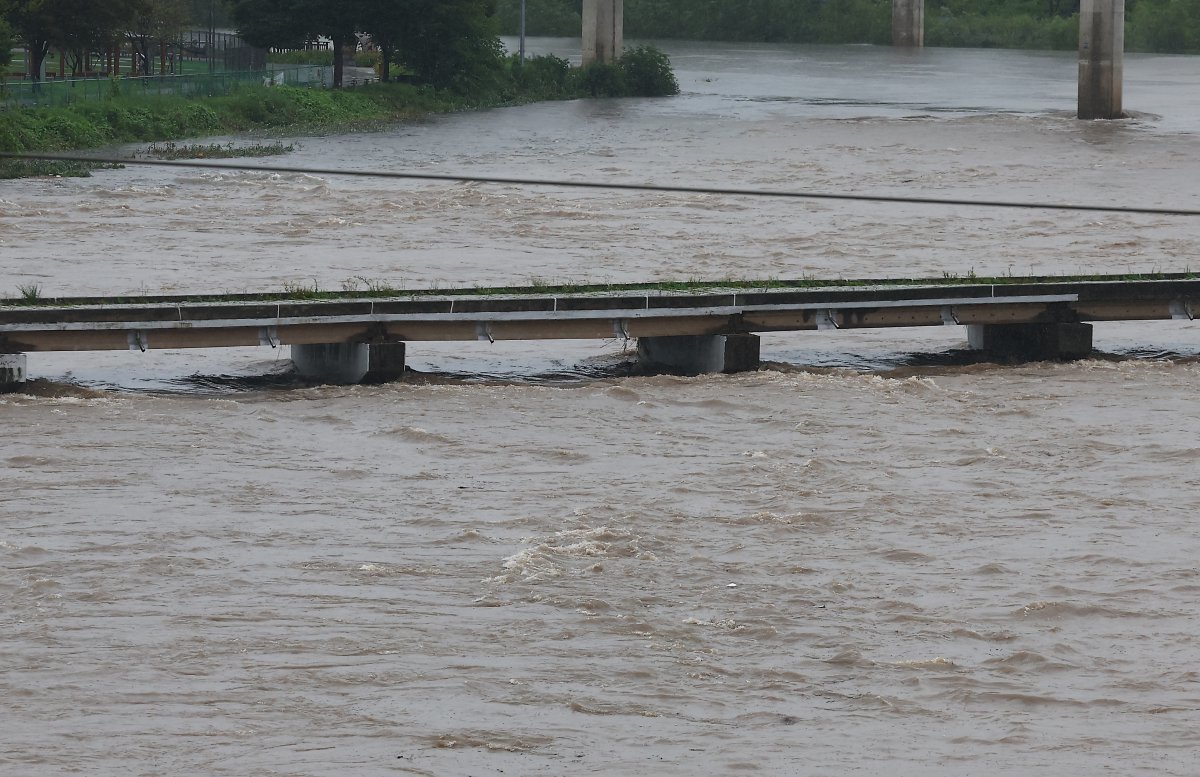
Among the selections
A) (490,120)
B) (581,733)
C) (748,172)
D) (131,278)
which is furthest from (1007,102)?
(581,733)

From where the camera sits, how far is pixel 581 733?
11.3 metres

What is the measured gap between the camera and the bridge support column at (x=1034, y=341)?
909 inches

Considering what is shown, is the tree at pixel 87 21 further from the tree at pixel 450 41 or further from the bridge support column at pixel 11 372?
the bridge support column at pixel 11 372

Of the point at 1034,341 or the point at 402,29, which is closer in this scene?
the point at 1034,341

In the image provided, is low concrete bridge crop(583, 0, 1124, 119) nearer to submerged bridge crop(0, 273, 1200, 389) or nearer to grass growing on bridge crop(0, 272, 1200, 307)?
grass growing on bridge crop(0, 272, 1200, 307)

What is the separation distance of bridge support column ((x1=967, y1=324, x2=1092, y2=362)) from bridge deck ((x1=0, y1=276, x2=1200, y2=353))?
17cm

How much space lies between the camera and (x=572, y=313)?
21281mm

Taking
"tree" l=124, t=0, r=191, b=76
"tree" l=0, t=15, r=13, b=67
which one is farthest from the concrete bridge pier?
"tree" l=124, t=0, r=191, b=76

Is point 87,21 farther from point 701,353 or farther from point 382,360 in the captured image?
point 701,353

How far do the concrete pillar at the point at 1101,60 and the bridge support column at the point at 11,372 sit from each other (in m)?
56.2

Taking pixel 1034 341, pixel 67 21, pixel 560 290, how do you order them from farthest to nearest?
pixel 67 21, pixel 1034 341, pixel 560 290

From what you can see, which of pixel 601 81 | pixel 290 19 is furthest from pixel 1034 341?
pixel 601 81

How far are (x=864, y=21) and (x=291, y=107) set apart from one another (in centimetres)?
9421

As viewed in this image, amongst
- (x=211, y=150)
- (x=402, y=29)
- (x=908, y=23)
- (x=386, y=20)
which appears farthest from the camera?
(x=908, y=23)
